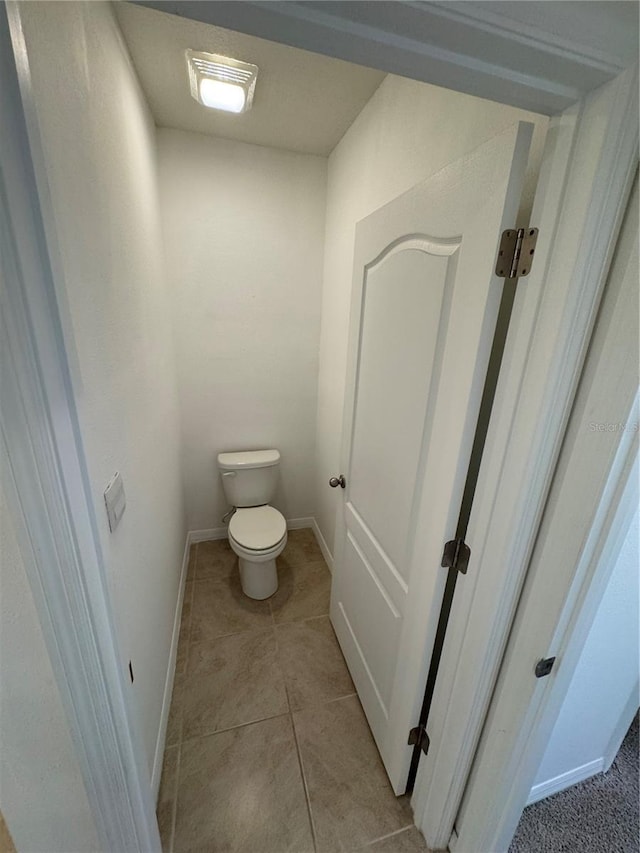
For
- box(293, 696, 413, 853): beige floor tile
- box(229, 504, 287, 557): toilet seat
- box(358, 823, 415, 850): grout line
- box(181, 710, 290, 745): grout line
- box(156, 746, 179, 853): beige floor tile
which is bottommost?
box(156, 746, 179, 853): beige floor tile

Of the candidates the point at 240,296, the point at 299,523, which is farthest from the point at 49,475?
the point at 299,523

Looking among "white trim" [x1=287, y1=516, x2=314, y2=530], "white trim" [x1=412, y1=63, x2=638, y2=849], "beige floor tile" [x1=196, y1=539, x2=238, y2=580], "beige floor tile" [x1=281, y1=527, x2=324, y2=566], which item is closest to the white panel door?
"white trim" [x1=412, y1=63, x2=638, y2=849]

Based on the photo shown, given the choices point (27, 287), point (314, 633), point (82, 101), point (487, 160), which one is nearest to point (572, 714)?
point (314, 633)

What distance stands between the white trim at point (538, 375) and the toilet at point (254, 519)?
3.61 feet

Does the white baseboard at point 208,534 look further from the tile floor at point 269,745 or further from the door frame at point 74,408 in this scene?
the door frame at point 74,408

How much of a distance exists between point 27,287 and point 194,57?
137 cm

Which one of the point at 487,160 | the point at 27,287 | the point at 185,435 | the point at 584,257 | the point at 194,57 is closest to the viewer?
the point at 27,287

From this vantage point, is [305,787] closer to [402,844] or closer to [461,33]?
[402,844]

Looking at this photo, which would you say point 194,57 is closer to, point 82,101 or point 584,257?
point 82,101

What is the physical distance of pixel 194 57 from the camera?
1.19 metres

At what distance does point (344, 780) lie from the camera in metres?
1.19

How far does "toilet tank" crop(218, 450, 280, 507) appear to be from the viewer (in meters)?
2.10

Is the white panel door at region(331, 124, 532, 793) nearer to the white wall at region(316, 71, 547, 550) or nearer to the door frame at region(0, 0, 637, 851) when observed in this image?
the door frame at region(0, 0, 637, 851)

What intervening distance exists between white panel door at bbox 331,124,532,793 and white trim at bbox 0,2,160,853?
0.76 m
